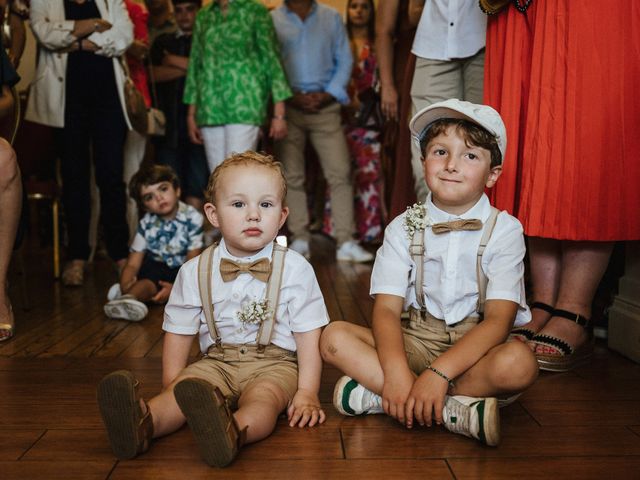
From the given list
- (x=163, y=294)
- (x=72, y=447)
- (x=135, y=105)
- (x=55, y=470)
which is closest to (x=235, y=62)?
(x=135, y=105)

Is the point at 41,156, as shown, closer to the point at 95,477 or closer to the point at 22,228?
the point at 22,228

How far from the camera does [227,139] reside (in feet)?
11.8

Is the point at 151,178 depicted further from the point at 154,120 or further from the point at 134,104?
the point at 154,120

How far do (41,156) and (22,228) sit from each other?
4.58 ft

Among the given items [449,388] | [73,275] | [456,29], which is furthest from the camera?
[73,275]

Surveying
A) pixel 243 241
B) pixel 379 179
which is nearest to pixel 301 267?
pixel 243 241

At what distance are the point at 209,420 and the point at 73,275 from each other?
247 centimetres

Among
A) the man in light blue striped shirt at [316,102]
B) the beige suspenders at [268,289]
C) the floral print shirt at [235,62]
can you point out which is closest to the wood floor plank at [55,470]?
the beige suspenders at [268,289]

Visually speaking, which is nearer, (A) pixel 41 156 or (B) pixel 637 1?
(B) pixel 637 1

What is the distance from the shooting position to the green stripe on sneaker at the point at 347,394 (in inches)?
61.1

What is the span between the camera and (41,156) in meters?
3.94

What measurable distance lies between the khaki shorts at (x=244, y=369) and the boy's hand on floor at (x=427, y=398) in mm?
276

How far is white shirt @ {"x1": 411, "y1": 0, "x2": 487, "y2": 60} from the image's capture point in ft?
7.48

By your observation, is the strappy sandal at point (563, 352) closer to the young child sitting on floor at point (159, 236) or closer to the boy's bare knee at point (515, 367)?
the boy's bare knee at point (515, 367)
